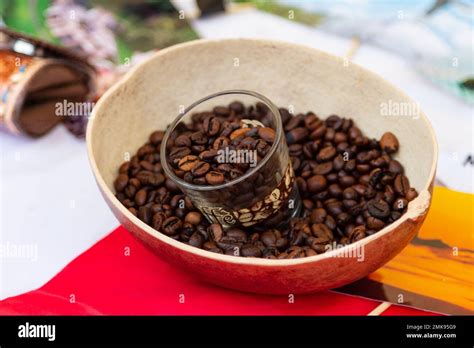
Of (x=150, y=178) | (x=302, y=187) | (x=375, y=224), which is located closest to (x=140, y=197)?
(x=150, y=178)

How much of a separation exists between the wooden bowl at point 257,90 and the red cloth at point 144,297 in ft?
0.32

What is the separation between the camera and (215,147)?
3.00 feet

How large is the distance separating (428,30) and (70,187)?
A: 2.85ft

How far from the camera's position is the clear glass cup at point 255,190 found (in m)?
0.86

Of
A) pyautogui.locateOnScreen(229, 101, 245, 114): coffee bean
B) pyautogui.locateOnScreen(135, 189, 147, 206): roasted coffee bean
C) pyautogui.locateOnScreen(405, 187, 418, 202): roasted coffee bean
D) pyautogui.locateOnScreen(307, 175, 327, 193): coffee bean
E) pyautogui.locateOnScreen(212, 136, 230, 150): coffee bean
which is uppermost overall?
pyautogui.locateOnScreen(229, 101, 245, 114): coffee bean

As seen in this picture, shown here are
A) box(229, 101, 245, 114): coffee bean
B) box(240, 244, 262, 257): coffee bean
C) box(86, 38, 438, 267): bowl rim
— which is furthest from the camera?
box(229, 101, 245, 114): coffee bean

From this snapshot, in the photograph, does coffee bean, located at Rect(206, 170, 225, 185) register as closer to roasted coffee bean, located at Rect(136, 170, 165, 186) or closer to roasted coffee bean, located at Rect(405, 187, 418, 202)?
roasted coffee bean, located at Rect(136, 170, 165, 186)

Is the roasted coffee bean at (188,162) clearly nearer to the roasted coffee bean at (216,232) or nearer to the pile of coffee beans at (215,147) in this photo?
the pile of coffee beans at (215,147)

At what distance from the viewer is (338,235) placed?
3.15ft

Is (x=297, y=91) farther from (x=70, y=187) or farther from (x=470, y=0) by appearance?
(x=470, y=0)

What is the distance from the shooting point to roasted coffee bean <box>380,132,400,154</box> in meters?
1.02

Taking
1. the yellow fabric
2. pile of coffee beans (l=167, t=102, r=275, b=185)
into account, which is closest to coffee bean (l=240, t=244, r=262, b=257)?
pile of coffee beans (l=167, t=102, r=275, b=185)

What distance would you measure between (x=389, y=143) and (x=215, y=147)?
0.30 m
